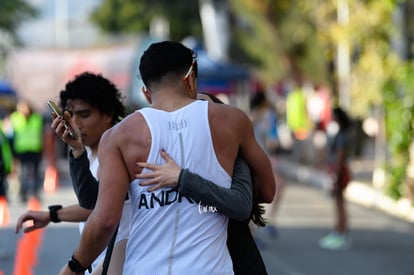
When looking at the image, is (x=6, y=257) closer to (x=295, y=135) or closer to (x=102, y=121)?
(x=102, y=121)

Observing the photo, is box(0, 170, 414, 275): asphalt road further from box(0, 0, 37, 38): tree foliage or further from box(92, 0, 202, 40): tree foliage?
box(0, 0, 37, 38): tree foliage

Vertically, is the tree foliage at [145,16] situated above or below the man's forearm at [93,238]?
below

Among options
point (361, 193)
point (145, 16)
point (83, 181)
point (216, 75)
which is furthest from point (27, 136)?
point (145, 16)

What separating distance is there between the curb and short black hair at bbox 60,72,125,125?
363 inches

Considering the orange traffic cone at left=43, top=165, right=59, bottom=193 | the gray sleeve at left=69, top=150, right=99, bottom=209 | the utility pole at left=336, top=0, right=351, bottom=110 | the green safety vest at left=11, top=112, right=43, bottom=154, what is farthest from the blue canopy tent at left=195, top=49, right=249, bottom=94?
the gray sleeve at left=69, top=150, right=99, bottom=209

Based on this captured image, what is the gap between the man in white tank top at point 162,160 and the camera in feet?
15.1

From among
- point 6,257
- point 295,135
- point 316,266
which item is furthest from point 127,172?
point 295,135

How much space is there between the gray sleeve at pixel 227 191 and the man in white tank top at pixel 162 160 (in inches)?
1.7

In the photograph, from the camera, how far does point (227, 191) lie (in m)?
4.68

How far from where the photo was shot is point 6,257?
13.5 metres

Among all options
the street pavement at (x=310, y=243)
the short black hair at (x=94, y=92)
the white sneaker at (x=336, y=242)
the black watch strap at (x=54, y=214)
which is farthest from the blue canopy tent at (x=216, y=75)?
Answer: the black watch strap at (x=54, y=214)

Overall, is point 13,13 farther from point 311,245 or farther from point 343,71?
point 311,245

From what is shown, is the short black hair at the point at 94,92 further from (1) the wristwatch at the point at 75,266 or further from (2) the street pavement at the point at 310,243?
(2) the street pavement at the point at 310,243

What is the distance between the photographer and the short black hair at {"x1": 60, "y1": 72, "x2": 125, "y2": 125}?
5887mm
